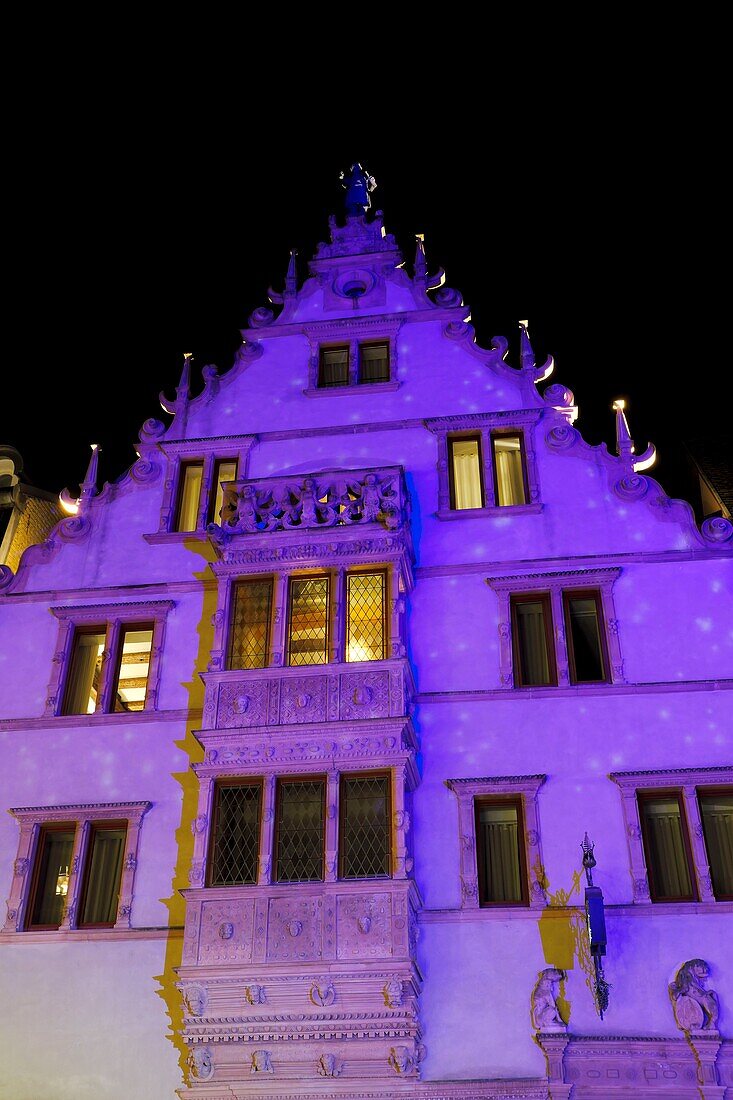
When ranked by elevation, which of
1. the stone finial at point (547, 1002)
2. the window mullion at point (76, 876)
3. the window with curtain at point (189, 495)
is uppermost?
the window with curtain at point (189, 495)

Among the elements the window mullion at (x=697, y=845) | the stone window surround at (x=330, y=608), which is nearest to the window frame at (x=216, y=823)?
the stone window surround at (x=330, y=608)

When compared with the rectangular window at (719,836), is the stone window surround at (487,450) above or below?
above

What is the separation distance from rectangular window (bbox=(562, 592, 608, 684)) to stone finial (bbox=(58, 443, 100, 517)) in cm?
1002

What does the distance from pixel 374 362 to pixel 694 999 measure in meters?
14.2

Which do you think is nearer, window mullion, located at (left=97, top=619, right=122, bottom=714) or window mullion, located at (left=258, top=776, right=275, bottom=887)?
window mullion, located at (left=258, top=776, right=275, bottom=887)

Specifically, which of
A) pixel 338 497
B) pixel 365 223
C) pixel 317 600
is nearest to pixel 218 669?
pixel 317 600

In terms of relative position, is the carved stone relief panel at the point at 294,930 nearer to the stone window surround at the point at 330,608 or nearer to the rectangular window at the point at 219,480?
the stone window surround at the point at 330,608

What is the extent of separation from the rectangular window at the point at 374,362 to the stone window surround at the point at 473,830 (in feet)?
30.6

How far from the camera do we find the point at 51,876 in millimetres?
20047

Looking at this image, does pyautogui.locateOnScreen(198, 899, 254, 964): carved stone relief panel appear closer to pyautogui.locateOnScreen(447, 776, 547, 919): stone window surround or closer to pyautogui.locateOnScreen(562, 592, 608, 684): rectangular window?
pyautogui.locateOnScreen(447, 776, 547, 919): stone window surround

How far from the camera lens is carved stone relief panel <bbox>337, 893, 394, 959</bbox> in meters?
17.4

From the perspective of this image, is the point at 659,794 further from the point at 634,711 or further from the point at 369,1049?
the point at 369,1049

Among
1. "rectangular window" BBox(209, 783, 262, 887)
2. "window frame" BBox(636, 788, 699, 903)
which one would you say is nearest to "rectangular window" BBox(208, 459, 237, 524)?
"rectangular window" BBox(209, 783, 262, 887)

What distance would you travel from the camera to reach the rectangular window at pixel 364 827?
18.3m
